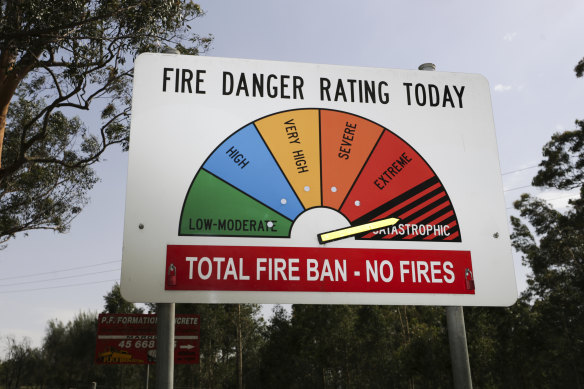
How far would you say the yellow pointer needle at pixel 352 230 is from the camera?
257 centimetres

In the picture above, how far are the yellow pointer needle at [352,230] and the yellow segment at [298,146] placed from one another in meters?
0.18

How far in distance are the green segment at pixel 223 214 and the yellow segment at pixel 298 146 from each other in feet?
0.71

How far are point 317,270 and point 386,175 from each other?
71 cm

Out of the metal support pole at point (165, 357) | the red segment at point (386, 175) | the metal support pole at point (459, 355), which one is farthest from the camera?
the red segment at point (386, 175)

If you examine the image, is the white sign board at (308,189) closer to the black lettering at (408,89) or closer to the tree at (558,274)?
the black lettering at (408,89)

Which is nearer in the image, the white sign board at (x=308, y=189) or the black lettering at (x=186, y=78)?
the white sign board at (x=308, y=189)

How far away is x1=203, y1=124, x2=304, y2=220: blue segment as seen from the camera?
2.61m

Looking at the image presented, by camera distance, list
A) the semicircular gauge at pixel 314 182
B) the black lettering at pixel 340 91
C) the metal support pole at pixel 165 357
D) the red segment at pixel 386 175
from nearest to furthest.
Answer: the metal support pole at pixel 165 357 → the semicircular gauge at pixel 314 182 → the red segment at pixel 386 175 → the black lettering at pixel 340 91

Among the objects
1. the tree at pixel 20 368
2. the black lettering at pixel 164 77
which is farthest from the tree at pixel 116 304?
the black lettering at pixel 164 77

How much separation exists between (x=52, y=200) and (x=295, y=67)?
16568 mm

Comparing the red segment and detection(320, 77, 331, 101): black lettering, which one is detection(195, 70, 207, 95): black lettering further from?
the red segment

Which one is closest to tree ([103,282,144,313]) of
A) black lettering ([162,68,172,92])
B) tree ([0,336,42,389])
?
tree ([0,336,42,389])

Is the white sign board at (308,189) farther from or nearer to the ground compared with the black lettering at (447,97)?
nearer to the ground

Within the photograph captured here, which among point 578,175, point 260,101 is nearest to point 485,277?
point 260,101
